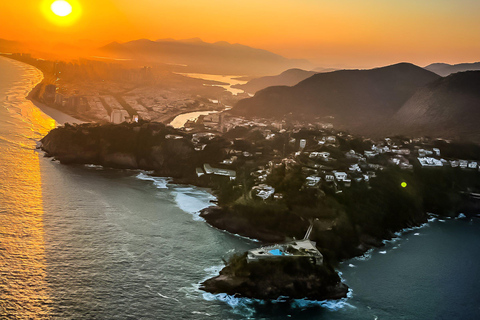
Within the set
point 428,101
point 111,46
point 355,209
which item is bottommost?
point 355,209

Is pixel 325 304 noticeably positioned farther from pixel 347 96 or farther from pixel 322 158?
pixel 347 96

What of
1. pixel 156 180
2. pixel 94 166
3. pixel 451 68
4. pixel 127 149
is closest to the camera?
pixel 156 180

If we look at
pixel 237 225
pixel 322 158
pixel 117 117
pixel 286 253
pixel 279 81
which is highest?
pixel 279 81

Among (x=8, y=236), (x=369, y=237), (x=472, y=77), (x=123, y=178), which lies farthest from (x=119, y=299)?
(x=472, y=77)

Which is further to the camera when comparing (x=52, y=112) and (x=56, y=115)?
(x=52, y=112)

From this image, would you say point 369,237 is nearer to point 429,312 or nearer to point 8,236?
point 429,312

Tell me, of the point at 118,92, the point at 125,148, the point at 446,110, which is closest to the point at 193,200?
the point at 125,148

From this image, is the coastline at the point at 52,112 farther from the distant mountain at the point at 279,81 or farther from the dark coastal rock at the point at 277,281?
the distant mountain at the point at 279,81

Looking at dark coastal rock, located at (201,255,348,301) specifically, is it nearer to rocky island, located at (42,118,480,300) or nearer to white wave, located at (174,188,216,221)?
rocky island, located at (42,118,480,300)
